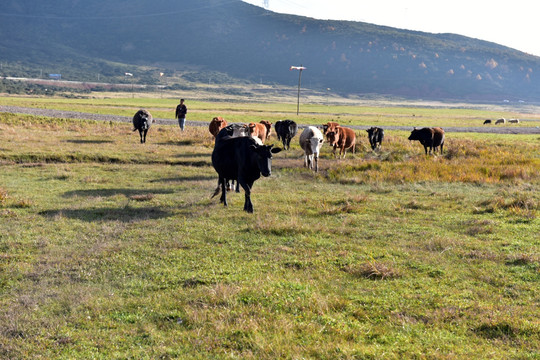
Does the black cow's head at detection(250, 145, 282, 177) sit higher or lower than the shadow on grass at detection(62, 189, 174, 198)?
higher

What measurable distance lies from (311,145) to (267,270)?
1364 centimetres

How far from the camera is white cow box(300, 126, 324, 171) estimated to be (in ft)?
70.8

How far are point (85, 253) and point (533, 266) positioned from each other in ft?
28.4

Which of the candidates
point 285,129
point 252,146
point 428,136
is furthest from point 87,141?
point 428,136

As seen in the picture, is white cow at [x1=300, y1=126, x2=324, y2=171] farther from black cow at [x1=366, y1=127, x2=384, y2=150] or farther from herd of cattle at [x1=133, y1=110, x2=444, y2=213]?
black cow at [x1=366, y1=127, x2=384, y2=150]

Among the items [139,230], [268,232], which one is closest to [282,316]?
[268,232]

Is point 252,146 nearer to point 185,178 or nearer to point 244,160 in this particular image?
point 244,160

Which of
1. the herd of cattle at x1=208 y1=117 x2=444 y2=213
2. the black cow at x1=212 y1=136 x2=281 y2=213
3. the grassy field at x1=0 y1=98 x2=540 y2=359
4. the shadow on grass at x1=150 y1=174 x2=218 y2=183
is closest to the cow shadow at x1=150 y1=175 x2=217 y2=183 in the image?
the shadow on grass at x1=150 y1=174 x2=218 y2=183

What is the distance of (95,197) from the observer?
48.8 ft

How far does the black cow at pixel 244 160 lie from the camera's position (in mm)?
12727

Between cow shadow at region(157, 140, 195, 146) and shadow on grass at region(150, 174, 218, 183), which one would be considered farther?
cow shadow at region(157, 140, 195, 146)

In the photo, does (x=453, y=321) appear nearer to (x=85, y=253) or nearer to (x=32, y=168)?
(x=85, y=253)

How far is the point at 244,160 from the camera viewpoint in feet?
43.9

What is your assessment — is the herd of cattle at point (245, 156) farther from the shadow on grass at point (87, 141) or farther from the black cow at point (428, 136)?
the shadow on grass at point (87, 141)
